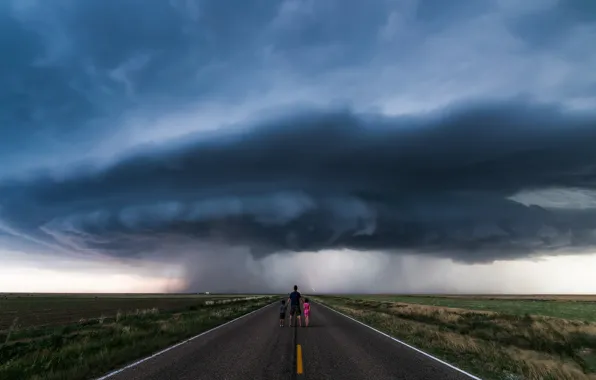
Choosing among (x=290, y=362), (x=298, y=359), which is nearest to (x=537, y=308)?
(x=298, y=359)

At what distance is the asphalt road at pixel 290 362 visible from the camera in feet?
28.1

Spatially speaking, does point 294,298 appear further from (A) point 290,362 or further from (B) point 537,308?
(B) point 537,308

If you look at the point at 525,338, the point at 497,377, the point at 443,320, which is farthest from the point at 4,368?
the point at 443,320

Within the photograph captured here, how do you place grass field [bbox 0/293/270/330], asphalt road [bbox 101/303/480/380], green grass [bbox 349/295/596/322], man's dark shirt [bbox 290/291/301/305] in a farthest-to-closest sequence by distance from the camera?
green grass [bbox 349/295/596/322] → grass field [bbox 0/293/270/330] → man's dark shirt [bbox 290/291/301/305] → asphalt road [bbox 101/303/480/380]

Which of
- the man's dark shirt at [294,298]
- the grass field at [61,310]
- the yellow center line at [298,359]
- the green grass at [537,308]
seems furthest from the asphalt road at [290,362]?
the green grass at [537,308]

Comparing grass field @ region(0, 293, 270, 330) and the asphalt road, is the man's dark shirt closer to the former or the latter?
the asphalt road

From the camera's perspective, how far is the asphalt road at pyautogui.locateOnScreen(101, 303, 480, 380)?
856 cm

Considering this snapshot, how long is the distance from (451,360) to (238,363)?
602 centimetres

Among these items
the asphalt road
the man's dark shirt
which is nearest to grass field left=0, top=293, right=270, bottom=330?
the asphalt road

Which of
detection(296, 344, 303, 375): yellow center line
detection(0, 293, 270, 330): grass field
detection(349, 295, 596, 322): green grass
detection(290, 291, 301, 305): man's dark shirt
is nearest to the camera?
detection(296, 344, 303, 375): yellow center line

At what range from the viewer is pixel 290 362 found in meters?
10.0

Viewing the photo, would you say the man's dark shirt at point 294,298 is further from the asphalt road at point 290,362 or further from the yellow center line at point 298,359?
the yellow center line at point 298,359

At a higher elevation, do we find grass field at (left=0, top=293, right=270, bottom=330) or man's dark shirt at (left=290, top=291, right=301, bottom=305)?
man's dark shirt at (left=290, top=291, right=301, bottom=305)

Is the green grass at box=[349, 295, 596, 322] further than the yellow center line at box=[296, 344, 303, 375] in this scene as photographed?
Yes
